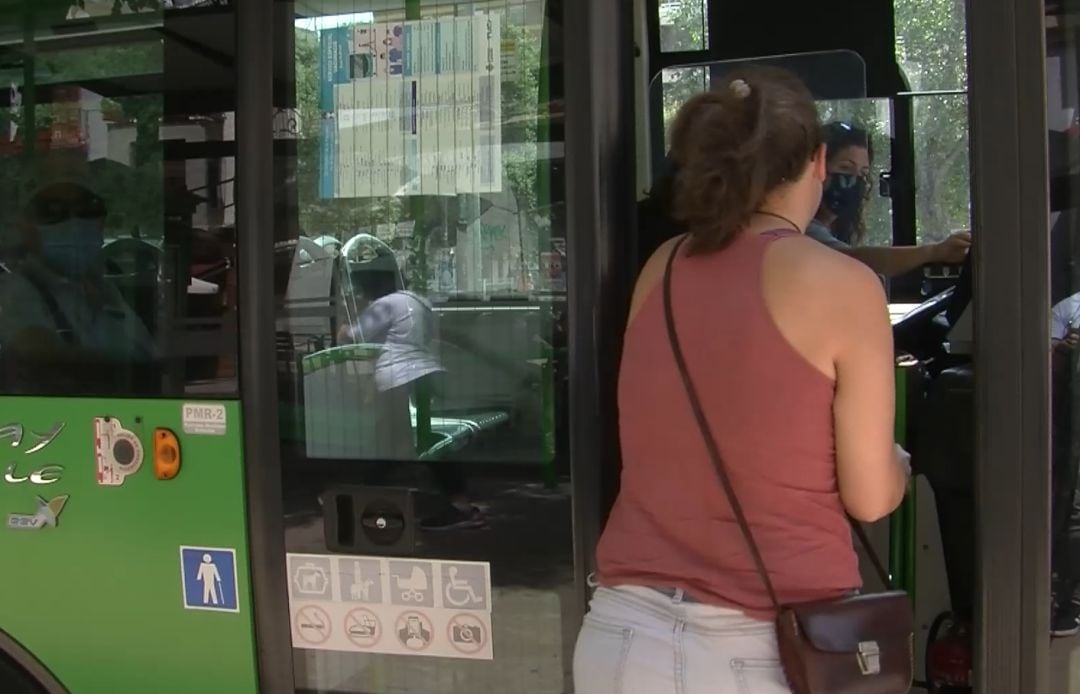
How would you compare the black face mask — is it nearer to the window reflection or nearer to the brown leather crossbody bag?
the window reflection

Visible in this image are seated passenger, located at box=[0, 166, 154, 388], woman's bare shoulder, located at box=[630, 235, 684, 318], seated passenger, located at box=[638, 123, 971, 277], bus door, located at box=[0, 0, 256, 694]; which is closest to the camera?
woman's bare shoulder, located at box=[630, 235, 684, 318]

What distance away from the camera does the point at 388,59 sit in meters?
2.45

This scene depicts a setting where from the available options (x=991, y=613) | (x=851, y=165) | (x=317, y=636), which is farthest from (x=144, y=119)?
(x=991, y=613)

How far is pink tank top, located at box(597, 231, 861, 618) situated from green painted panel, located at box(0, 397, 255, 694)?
116cm

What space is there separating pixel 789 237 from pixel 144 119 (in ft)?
5.44

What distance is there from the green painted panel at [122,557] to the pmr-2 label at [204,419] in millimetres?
14

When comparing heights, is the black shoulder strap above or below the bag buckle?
above

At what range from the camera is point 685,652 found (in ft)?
5.83

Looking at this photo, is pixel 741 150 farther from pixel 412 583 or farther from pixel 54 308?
pixel 54 308

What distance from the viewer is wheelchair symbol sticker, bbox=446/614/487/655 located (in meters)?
2.44

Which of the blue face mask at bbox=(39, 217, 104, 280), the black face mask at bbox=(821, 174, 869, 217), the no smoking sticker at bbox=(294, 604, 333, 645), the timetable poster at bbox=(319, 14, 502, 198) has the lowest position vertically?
the no smoking sticker at bbox=(294, 604, 333, 645)

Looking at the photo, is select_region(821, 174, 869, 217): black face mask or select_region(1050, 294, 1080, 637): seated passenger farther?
select_region(821, 174, 869, 217): black face mask

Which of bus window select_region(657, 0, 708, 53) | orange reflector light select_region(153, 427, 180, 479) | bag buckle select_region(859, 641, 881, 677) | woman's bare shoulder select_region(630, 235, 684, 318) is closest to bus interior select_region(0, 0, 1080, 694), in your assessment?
orange reflector light select_region(153, 427, 180, 479)

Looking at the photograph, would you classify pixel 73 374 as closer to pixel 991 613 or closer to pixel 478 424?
pixel 478 424
